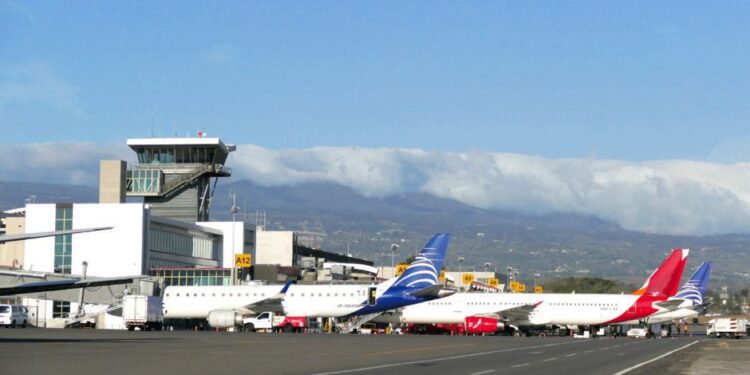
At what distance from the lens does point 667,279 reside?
322ft

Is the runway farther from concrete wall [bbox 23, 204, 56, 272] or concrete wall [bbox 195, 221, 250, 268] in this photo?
concrete wall [bbox 195, 221, 250, 268]

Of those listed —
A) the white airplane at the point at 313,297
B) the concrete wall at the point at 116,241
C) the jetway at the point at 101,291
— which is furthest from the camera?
the concrete wall at the point at 116,241

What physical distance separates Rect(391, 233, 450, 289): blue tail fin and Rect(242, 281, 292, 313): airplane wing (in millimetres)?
8367

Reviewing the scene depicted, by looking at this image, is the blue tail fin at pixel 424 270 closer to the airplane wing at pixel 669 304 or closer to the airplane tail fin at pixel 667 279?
the airplane wing at pixel 669 304

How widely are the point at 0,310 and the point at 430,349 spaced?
36.6 meters

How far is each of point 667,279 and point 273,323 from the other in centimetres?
3405

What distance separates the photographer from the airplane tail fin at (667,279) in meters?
97.8

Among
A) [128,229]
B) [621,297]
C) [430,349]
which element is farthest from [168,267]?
[430,349]

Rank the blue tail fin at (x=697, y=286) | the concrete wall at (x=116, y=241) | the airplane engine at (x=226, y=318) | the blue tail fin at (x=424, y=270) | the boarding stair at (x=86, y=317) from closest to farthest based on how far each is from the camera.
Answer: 1. the boarding stair at (x=86, y=317)
2. the blue tail fin at (x=424, y=270)
3. the airplane engine at (x=226, y=318)
4. the concrete wall at (x=116, y=241)
5. the blue tail fin at (x=697, y=286)

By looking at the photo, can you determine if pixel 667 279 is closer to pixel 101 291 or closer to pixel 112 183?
pixel 101 291

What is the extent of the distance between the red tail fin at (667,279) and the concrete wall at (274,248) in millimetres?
57885

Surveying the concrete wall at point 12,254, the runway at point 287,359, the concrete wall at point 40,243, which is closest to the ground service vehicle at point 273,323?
the concrete wall at point 40,243

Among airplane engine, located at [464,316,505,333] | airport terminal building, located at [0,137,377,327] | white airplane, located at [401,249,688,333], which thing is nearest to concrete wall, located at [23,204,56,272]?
airport terminal building, located at [0,137,377,327]

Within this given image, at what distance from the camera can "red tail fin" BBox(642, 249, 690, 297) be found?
97750 mm
